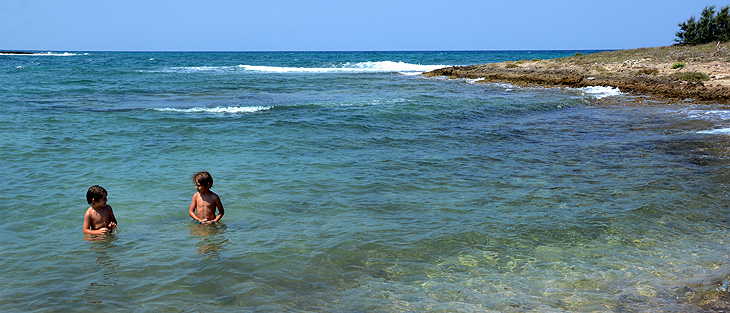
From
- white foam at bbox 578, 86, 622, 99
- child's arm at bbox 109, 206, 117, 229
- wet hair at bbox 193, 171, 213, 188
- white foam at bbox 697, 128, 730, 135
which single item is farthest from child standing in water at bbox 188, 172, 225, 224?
white foam at bbox 578, 86, 622, 99

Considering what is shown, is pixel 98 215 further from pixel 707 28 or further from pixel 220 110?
pixel 707 28

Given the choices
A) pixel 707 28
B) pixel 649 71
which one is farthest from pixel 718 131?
pixel 707 28

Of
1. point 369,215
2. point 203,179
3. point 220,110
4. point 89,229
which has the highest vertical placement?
point 203,179

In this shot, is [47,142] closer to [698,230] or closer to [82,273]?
[82,273]

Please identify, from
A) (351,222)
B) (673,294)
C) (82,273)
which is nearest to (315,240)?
(351,222)

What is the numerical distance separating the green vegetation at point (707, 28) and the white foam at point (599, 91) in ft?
43.2

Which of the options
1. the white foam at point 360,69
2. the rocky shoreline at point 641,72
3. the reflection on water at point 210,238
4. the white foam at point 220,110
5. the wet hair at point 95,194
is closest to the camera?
the reflection on water at point 210,238

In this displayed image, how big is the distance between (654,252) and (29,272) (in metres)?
6.71

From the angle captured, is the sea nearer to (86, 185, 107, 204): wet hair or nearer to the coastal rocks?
(86, 185, 107, 204): wet hair

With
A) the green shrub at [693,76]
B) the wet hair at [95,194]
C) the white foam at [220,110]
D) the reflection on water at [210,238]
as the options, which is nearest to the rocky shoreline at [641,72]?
the green shrub at [693,76]

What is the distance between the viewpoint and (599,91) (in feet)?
81.8

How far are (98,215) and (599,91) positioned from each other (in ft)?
76.7

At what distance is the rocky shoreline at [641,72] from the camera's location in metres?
21.9

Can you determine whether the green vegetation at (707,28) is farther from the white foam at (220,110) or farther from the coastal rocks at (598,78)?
the white foam at (220,110)
